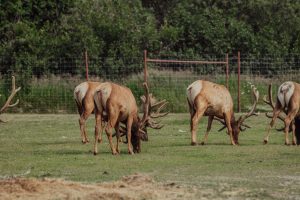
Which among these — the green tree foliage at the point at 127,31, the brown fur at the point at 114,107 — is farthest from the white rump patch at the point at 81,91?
the green tree foliage at the point at 127,31

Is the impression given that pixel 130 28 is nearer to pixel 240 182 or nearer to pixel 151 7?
pixel 151 7

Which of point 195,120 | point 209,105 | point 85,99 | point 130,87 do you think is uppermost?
point 85,99

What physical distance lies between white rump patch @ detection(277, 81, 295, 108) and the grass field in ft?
3.35

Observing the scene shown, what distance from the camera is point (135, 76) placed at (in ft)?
120

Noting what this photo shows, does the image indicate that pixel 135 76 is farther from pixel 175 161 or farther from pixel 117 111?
pixel 175 161

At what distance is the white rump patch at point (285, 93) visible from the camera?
75.6 ft

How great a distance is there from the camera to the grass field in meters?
15.3

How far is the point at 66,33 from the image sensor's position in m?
40.6

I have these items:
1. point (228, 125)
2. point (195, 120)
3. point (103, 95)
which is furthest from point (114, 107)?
point (228, 125)

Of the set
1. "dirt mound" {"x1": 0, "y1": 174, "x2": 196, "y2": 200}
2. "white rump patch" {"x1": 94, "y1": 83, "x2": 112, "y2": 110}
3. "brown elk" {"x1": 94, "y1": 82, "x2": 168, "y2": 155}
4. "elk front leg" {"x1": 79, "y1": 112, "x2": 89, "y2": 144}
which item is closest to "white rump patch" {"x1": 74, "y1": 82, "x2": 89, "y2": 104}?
"elk front leg" {"x1": 79, "y1": 112, "x2": 89, "y2": 144}

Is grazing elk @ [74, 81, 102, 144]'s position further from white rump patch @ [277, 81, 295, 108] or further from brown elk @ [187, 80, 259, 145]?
white rump patch @ [277, 81, 295, 108]

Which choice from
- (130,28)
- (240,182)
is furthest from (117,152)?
(130,28)

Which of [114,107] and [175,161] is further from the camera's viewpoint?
Answer: [114,107]

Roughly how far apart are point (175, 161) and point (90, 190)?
559cm
